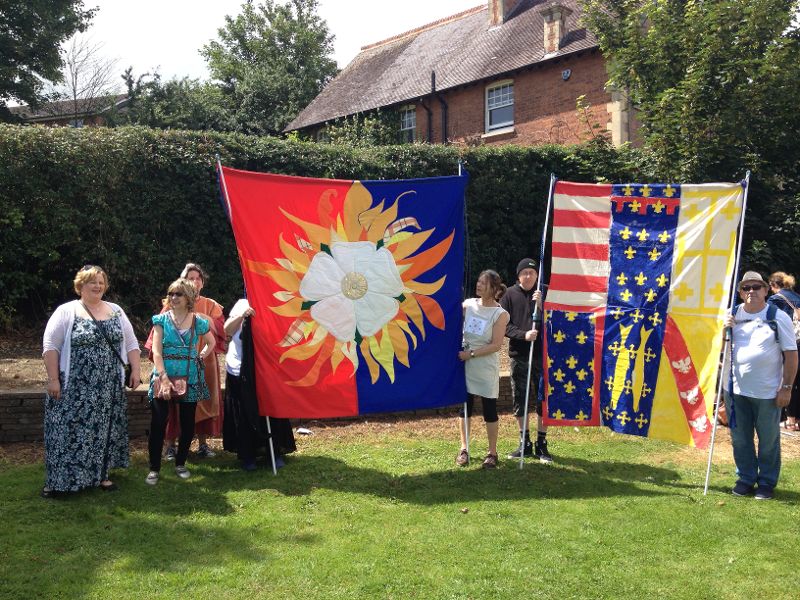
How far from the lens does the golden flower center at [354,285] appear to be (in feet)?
21.5

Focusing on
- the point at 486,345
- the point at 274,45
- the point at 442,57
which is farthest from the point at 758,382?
the point at 274,45

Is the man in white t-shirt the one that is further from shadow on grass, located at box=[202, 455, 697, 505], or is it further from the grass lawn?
shadow on grass, located at box=[202, 455, 697, 505]

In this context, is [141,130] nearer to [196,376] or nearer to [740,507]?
[196,376]

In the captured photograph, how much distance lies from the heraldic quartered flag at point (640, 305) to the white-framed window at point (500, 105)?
17.3m

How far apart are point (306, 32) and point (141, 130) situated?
3749 cm

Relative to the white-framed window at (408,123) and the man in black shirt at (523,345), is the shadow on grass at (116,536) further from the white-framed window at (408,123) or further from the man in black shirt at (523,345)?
the white-framed window at (408,123)

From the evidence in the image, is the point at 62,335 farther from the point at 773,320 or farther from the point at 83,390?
the point at 773,320

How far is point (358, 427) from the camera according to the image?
8.50m

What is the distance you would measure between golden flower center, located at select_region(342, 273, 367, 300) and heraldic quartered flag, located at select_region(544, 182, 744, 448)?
1.75 m

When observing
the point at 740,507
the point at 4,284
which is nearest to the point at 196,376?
the point at 740,507

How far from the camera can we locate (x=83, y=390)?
576 cm

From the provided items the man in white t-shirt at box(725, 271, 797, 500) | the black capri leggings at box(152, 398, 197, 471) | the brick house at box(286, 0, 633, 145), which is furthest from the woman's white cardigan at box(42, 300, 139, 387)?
the brick house at box(286, 0, 633, 145)

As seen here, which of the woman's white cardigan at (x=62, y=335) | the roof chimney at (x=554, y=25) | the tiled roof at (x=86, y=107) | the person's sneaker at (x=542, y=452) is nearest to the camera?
the woman's white cardigan at (x=62, y=335)

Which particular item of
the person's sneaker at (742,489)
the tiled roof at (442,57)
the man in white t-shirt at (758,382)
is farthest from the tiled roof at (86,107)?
the person's sneaker at (742,489)
